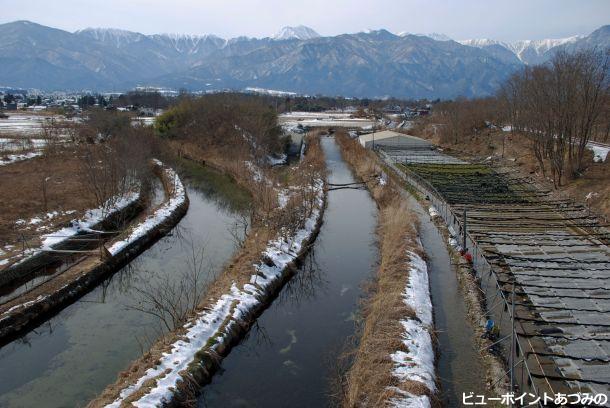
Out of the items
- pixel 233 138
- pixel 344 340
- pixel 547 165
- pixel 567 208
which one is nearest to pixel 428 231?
pixel 567 208

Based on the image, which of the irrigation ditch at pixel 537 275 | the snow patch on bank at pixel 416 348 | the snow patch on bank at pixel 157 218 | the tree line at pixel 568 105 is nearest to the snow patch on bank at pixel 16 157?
the snow patch on bank at pixel 157 218

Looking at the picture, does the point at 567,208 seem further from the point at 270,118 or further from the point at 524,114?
the point at 270,118

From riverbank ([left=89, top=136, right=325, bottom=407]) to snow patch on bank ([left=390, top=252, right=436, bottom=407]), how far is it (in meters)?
4.32

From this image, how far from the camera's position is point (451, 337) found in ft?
40.5

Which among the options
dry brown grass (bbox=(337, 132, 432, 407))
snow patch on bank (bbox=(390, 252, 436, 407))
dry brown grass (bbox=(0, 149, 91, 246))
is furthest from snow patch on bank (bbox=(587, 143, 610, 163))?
dry brown grass (bbox=(0, 149, 91, 246))

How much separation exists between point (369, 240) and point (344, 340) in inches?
352

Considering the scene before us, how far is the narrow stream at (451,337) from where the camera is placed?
10312 mm

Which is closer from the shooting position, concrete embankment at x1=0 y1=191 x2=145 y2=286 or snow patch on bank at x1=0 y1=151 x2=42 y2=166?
concrete embankment at x1=0 y1=191 x2=145 y2=286

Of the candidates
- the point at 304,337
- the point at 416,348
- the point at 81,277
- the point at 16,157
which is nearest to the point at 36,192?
the point at 16,157

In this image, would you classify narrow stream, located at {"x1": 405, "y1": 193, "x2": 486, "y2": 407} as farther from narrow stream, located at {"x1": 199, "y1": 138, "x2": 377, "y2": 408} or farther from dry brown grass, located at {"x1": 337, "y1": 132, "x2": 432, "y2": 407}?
narrow stream, located at {"x1": 199, "y1": 138, "x2": 377, "y2": 408}

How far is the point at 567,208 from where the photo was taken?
23.7 meters

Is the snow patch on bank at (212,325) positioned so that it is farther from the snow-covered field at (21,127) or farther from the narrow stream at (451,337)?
the snow-covered field at (21,127)

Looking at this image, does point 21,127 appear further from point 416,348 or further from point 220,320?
point 416,348

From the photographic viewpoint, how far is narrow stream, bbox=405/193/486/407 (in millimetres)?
10312
